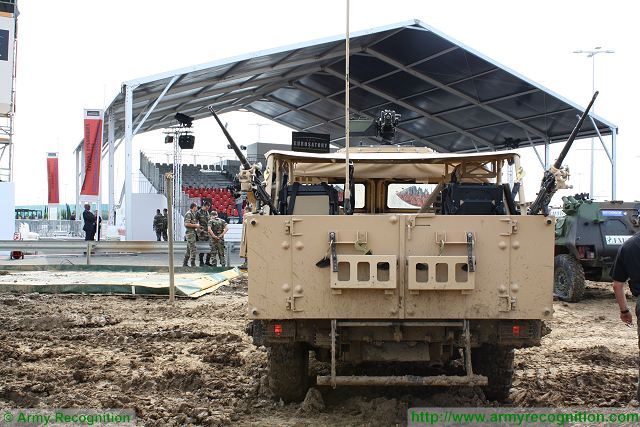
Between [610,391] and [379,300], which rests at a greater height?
[379,300]

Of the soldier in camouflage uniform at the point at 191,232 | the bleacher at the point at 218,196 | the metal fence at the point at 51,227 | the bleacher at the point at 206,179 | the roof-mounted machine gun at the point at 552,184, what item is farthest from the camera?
the metal fence at the point at 51,227

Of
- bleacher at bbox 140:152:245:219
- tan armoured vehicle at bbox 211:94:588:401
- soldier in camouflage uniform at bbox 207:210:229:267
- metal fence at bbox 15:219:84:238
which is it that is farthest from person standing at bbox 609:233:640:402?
metal fence at bbox 15:219:84:238

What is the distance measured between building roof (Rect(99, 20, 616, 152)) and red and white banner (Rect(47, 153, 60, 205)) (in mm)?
4407

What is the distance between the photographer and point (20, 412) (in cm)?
516

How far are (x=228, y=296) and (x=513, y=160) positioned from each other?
7.22 metres

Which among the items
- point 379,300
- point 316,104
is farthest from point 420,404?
point 316,104

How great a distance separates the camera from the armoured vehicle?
12.3m

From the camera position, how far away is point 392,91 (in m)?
26.5

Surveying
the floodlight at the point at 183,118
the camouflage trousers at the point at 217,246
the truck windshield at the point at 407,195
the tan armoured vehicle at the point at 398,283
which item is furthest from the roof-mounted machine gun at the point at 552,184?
the floodlight at the point at 183,118

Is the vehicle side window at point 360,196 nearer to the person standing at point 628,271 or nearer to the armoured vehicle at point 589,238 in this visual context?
the person standing at point 628,271

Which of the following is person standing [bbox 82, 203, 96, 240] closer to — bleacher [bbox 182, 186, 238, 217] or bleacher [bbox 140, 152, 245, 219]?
bleacher [bbox 140, 152, 245, 219]

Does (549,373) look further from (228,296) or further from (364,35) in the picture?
(364,35)

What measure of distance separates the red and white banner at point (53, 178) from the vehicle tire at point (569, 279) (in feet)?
85.4

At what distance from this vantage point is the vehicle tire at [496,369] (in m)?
5.68
